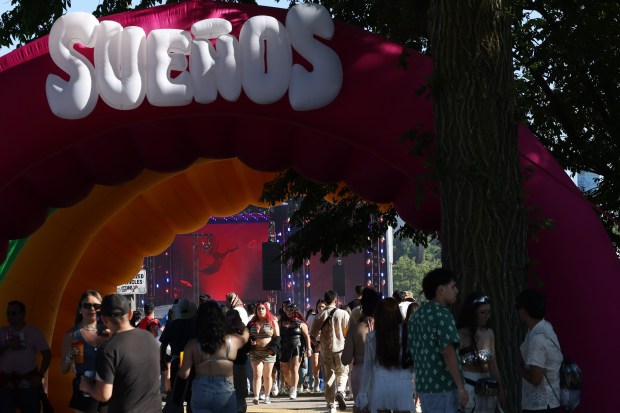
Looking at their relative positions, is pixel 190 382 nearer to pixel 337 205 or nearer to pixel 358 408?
pixel 358 408

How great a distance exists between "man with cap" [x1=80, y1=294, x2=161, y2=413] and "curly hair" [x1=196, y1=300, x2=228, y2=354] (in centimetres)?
106

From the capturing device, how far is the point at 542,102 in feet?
49.9

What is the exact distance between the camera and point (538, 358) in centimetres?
795

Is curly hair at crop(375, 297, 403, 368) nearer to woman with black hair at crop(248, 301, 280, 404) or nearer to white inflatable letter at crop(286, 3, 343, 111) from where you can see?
white inflatable letter at crop(286, 3, 343, 111)

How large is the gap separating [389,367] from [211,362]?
6.36 ft

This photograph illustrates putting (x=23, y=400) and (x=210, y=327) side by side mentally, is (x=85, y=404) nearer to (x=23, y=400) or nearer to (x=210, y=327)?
(x=210, y=327)

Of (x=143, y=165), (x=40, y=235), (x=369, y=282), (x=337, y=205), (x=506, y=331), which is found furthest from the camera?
(x=369, y=282)

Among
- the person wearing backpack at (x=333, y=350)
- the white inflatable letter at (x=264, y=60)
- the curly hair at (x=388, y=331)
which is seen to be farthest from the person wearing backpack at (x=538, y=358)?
the person wearing backpack at (x=333, y=350)

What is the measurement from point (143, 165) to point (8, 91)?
1491 mm

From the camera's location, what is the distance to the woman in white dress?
372 inches

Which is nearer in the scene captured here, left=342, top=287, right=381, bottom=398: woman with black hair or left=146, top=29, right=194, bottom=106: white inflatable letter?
left=146, top=29, right=194, bottom=106: white inflatable letter

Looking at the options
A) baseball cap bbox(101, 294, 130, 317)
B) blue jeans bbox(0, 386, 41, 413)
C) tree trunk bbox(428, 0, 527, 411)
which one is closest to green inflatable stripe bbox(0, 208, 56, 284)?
blue jeans bbox(0, 386, 41, 413)

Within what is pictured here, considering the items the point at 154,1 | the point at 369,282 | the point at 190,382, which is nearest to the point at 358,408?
the point at 190,382

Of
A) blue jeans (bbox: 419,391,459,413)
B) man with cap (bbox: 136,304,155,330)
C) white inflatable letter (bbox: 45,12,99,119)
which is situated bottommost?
blue jeans (bbox: 419,391,459,413)
